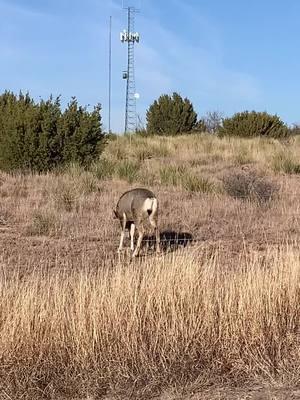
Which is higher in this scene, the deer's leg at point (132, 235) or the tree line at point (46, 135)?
the tree line at point (46, 135)

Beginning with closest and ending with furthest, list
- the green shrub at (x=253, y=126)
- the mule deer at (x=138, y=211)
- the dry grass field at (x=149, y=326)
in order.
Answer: the dry grass field at (x=149, y=326)
the mule deer at (x=138, y=211)
the green shrub at (x=253, y=126)

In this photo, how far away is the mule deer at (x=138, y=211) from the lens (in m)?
9.82

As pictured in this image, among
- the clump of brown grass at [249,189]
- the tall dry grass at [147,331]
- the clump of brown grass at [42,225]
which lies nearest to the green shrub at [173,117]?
the clump of brown grass at [249,189]

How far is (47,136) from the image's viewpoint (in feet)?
60.7

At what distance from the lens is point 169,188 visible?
51.8ft

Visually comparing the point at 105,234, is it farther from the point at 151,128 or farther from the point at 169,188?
the point at 151,128

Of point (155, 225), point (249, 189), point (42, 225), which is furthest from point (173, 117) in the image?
point (155, 225)

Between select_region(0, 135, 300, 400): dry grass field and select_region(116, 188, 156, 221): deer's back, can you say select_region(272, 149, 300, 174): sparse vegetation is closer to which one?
select_region(0, 135, 300, 400): dry grass field

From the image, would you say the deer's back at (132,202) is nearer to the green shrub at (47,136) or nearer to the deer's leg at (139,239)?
the deer's leg at (139,239)

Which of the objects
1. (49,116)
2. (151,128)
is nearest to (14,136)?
(49,116)

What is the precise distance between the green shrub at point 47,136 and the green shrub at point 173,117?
1532 cm

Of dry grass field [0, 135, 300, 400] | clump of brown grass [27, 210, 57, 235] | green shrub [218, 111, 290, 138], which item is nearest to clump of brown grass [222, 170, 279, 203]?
dry grass field [0, 135, 300, 400]

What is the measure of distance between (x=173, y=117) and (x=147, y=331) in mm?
30398

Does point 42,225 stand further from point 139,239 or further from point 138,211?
point 139,239
